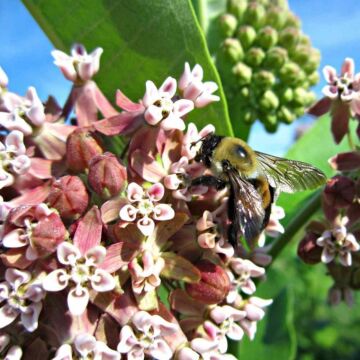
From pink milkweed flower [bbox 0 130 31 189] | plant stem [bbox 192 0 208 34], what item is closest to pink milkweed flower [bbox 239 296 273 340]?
pink milkweed flower [bbox 0 130 31 189]

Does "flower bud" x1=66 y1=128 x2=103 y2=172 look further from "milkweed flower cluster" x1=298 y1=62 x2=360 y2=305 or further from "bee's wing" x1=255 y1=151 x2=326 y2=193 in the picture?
"milkweed flower cluster" x1=298 y1=62 x2=360 y2=305

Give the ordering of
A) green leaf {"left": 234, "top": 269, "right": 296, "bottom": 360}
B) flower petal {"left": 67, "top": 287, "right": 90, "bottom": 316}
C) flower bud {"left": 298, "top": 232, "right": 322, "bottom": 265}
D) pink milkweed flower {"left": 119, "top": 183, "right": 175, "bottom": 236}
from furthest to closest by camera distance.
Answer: green leaf {"left": 234, "top": 269, "right": 296, "bottom": 360}
flower bud {"left": 298, "top": 232, "right": 322, "bottom": 265}
pink milkweed flower {"left": 119, "top": 183, "right": 175, "bottom": 236}
flower petal {"left": 67, "top": 287, "right": 90, "bottom": 316}

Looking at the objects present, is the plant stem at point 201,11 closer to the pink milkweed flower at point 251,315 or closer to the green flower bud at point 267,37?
the green flower bud at point 267,37

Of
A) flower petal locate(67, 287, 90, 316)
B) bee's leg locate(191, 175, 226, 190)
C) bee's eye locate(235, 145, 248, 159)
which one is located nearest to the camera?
flower petal locate(67, 287, 90, 316)

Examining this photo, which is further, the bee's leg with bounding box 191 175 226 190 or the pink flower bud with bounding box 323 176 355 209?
the pink flower bud with bounding box 323 176 355 209

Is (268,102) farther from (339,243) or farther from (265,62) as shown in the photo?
(339,243)

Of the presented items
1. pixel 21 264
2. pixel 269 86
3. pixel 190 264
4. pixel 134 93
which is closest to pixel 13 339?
pixel 21 264

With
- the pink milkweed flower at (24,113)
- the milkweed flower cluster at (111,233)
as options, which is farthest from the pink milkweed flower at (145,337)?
the pink milkweed flower at (24,113)

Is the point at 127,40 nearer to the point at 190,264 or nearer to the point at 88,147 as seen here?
the point at 88,147
